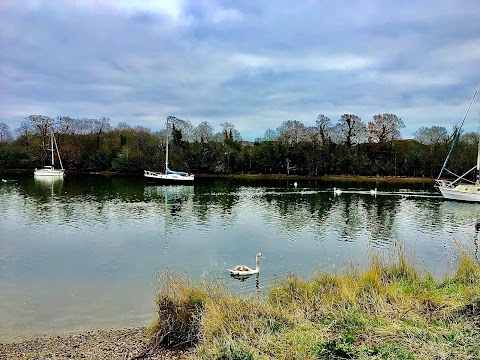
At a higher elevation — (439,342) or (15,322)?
(439,342)

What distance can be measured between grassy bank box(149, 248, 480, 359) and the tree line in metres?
78.0

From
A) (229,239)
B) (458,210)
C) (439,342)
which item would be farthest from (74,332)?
(458,210)

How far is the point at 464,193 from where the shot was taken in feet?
159

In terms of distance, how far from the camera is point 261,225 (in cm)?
3184

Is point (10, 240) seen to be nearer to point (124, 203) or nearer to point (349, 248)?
point (124, 203)

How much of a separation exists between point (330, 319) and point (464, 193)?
155ft

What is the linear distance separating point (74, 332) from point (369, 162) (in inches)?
3210

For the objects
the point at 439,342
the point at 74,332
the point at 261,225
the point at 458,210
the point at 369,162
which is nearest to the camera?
the point at 439,342

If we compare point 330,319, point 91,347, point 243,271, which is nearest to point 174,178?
point 243,271

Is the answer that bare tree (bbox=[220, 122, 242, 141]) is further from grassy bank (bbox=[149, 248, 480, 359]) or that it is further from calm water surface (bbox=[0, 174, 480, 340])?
grassy bank (bbox=[149, 248, 480, 359])

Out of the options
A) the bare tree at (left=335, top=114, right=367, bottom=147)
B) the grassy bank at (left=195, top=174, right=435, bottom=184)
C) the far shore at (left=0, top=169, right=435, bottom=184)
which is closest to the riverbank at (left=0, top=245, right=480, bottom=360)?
the grassy bank at (left=195, top=174, right=435, bottom=184)

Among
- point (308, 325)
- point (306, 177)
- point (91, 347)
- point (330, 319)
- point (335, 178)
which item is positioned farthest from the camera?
point (306, 177)

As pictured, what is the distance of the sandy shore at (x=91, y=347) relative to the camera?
9273mm

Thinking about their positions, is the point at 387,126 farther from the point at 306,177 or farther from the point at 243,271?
the point at 243,271
